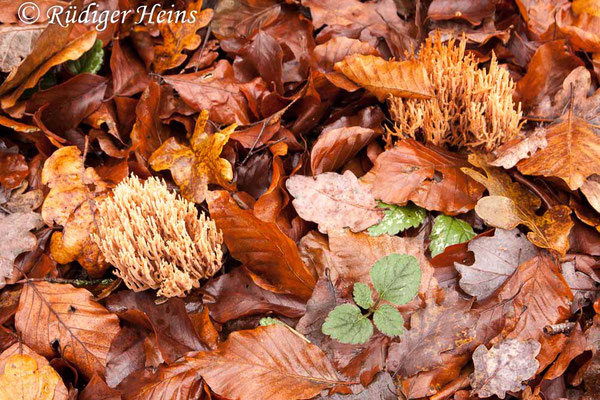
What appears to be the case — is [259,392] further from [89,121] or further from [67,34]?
[67,34]

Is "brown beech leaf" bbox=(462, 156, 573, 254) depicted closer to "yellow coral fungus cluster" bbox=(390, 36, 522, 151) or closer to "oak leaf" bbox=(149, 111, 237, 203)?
"yellow coral fungus cluster" bbox=(390, 36, 522, 151)

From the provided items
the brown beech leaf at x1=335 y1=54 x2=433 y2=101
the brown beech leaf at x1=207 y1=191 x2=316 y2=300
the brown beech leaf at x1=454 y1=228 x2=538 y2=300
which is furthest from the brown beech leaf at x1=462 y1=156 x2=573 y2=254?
the brown beech leaf at x1=207 y1=191 x2=316 y2=300

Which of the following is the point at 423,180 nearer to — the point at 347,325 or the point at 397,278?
the point at 397,278

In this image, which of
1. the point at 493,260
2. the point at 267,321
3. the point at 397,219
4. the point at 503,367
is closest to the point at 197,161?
the point at 267,321

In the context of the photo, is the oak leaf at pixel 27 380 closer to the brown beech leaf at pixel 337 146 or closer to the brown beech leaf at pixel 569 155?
the brown beech leaf at pixel 337 146

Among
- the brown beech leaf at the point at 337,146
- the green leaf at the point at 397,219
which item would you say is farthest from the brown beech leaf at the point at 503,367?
the brown beech leaf at the point at 337,146
